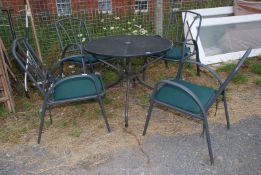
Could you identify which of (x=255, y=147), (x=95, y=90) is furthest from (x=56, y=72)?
(x=255, y=147)

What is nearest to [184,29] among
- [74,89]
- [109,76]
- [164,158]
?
[109,76]

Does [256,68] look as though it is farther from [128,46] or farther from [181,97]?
[181,97]

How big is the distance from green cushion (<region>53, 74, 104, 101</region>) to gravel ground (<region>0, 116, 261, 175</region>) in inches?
20.4

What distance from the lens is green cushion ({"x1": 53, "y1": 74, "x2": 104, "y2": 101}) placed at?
8.04ft

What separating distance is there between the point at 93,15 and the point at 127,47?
5.83 ft

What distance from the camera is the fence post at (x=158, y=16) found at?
4582 mm

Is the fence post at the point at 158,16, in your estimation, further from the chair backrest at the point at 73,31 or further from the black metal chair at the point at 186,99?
the black metal chair at the point at 186,99

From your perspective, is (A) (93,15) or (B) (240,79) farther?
(A) (93,15)

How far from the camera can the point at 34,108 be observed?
125 inches

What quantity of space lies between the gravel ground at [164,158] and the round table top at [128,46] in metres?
0.83

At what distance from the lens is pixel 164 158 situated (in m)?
2.32

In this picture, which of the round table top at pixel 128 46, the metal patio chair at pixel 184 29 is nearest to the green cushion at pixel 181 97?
the round table top at pixel 128 46

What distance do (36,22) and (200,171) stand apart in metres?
3.24

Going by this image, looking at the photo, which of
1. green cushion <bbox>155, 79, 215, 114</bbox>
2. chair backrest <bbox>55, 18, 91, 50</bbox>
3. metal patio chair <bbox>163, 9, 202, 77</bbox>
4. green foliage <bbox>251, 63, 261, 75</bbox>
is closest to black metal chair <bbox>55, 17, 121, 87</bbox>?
chair backrest <bbox>55, 18, 91, 50</bbox>
